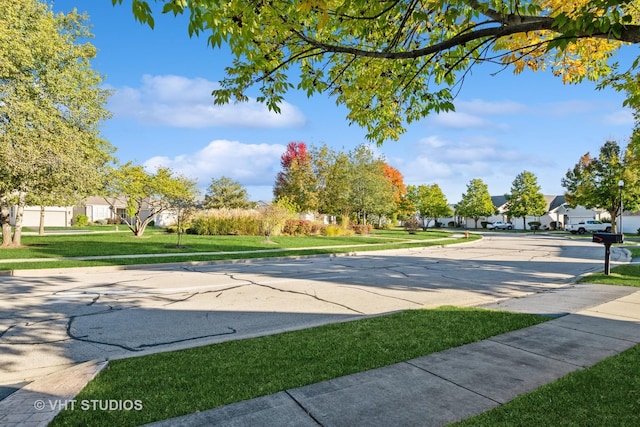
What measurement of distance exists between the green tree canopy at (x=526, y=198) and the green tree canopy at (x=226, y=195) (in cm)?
4115

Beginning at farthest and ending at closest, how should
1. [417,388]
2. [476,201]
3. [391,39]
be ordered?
1. [476,201]
2. [391,39]
3. [417,388]

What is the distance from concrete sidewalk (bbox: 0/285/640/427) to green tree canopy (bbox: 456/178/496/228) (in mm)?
61281

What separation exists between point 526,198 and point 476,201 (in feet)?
27.3

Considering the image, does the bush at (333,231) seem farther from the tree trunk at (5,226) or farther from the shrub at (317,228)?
the tree trunk at (5,226)

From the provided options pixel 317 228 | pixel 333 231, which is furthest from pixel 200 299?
pixel 333 231

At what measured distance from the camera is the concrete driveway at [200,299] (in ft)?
16.7

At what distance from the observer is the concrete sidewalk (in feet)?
9.97

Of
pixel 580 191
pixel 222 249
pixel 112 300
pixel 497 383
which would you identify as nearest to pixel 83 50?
pixel 222 249

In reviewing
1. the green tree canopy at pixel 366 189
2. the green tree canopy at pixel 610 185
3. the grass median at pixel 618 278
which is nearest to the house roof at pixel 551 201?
the green tree canopy at pixel 610 185

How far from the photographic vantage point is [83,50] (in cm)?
2042

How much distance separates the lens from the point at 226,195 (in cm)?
4984

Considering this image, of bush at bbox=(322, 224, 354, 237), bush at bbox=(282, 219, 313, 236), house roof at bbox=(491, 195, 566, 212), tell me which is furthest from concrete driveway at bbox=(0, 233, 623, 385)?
house roof at bbox=(491, 195, 566, 212)

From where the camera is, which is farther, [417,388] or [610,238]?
[610,238]

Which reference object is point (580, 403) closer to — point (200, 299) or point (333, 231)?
point (200, 299)
